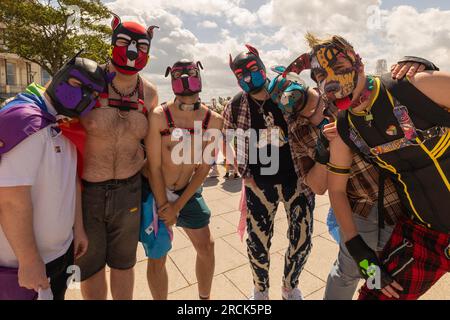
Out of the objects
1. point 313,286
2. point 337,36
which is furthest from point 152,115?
point 313,286

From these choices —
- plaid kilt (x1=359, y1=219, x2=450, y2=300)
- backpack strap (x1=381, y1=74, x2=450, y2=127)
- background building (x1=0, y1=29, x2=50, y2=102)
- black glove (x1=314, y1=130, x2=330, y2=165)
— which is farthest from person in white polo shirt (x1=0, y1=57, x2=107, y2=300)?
background building (x1=0, y1=29, x2=50, y2=102)

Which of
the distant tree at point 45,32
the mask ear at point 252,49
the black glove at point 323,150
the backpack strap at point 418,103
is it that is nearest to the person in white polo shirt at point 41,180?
the mask ear at point 252,49

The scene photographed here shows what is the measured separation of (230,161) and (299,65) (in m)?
1.41

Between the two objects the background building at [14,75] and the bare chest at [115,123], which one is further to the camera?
the background building at [14,75]

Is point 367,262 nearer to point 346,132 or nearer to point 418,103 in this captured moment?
point 346,132

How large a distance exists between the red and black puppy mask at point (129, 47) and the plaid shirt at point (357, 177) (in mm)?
1569

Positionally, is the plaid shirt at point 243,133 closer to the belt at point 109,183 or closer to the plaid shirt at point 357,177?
the plaid shirt at point 357,177

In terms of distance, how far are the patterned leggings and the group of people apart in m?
0.01

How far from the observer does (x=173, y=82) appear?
2.80 meters

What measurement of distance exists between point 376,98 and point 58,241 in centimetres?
251

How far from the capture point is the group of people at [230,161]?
1.84m

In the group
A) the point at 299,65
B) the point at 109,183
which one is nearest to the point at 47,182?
the point at 109,183

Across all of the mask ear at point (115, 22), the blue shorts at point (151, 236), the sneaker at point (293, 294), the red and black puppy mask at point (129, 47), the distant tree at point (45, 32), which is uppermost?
the distant tree at point (45, 32)

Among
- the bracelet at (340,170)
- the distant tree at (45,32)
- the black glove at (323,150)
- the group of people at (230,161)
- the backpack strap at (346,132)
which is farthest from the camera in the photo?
the distant tree at (45,32)
